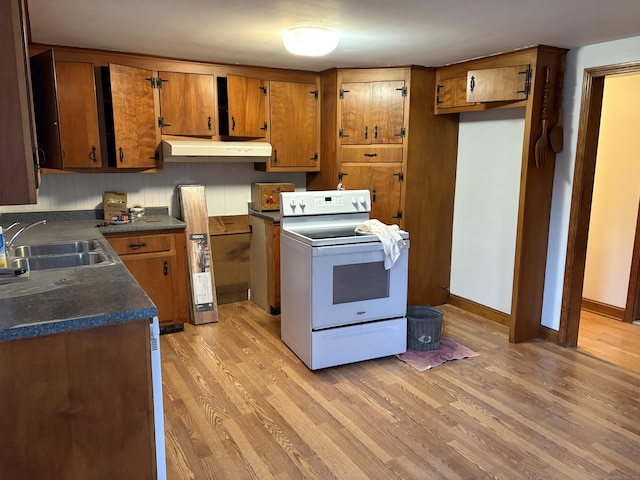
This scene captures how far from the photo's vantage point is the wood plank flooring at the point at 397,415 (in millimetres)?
2172

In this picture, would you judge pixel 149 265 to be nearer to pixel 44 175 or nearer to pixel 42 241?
pixel 42 241

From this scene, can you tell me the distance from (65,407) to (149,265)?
7.10 feet

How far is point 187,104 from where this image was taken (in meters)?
3.75

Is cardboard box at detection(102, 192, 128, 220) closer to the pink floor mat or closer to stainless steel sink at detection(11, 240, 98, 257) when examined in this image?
stainless steel sink at detection(11, 240, 98, 257)

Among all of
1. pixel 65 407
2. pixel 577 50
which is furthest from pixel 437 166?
pixel 65 407

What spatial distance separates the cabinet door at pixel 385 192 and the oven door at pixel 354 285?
944mm

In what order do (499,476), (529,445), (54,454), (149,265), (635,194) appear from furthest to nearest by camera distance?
1. (635,194)
2. (149,265)
3. (529,445)
4. (499,476)
5. (54,454)

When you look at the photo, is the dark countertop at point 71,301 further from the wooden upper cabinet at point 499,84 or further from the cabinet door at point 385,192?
the wooden upper cabinet at point 499,84

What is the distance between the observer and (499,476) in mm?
2096

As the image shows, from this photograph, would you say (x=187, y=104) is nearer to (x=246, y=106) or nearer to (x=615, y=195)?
(x=246, y=106)

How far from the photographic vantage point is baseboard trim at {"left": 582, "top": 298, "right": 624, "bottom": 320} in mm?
4151

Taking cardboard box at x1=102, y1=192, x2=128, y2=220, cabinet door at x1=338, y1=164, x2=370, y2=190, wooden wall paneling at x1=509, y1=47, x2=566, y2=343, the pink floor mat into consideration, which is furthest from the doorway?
cardboard box at x1=102, y1=192, x2=128, y2=220

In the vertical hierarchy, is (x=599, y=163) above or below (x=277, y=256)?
above

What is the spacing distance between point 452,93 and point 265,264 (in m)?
2.12
